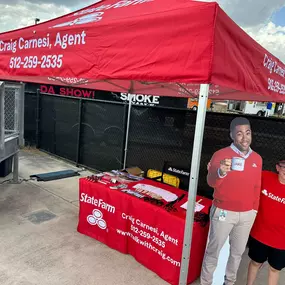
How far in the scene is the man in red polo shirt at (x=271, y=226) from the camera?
2.26 meters

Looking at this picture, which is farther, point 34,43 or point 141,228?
point 141,228

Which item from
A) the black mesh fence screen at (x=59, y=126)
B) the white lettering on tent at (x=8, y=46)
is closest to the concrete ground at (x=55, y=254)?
the white lettering on tent at (x=8, y=46)

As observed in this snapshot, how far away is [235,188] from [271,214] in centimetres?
39

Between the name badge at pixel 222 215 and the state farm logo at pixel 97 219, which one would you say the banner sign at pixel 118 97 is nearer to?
the state farm logo at pixel 97 219

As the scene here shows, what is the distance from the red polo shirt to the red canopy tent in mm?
640

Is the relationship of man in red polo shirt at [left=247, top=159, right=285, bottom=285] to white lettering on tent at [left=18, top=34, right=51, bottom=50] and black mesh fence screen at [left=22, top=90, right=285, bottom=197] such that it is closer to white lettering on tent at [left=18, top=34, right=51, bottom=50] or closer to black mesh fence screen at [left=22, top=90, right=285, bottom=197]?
black mesh fence screen at [left=22, top=90, right=285, bottom=197]

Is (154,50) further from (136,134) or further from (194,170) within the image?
(136,134)

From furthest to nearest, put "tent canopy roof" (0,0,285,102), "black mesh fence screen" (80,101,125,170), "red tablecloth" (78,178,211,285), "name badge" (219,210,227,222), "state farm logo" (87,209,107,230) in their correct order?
1. "black mesh fence screen" (80,101,125,170)
2. "state farm logo" (87,209,107,230)
3. "red tablecloth" (78,178,211,285)
4. "name badge" (219,210,227,222)
5. "tent canopy roof" (0,0,285,102)

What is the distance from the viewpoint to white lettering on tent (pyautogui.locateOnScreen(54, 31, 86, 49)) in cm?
227

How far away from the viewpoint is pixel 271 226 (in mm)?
2312

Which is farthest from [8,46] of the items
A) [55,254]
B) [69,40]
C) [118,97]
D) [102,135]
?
[118,97]

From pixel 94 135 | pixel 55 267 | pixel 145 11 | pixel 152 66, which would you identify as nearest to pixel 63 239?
pixel 55 267

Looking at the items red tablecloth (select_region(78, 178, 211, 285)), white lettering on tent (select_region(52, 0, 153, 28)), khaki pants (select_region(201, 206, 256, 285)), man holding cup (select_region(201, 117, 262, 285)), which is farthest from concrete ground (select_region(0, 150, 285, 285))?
white lettering on tent (select_region(52, 0, 153, 28))

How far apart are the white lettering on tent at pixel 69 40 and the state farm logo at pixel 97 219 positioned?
77.0 inches
